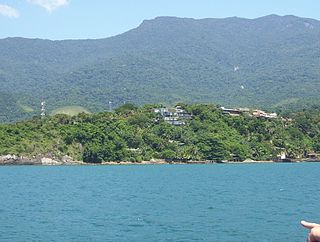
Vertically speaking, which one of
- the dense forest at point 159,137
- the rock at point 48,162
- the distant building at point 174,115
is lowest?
the rock at point 48,162

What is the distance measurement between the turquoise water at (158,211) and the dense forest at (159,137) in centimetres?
5172

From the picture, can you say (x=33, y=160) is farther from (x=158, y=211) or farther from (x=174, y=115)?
(x=158, y=211)

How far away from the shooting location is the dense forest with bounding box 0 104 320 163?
123m

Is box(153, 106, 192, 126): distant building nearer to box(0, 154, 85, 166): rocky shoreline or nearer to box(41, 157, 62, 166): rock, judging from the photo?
box(0, 154, 85, 166): rocky shoreline

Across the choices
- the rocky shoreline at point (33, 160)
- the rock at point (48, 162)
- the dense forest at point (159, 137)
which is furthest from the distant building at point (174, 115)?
the rock at point (48, 162)

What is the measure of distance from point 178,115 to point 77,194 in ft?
300

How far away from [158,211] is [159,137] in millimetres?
89011

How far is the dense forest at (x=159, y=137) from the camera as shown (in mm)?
122562

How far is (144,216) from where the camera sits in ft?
128

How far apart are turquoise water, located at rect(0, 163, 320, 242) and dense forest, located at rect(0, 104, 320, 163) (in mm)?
51719

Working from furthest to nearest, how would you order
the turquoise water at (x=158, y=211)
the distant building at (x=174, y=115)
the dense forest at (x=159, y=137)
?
the distant building at (x=174, y=115) < the dense forest at (x=159, y=137) < the turquoise water at (x=158, y=211)

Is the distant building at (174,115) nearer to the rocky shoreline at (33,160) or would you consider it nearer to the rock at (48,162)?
the rocky shoreline at (33,160)

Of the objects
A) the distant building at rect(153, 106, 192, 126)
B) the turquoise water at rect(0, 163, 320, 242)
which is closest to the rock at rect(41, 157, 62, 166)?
the distant building at rect(153, 106, 192, 126)

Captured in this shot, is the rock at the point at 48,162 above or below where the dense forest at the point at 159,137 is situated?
below
